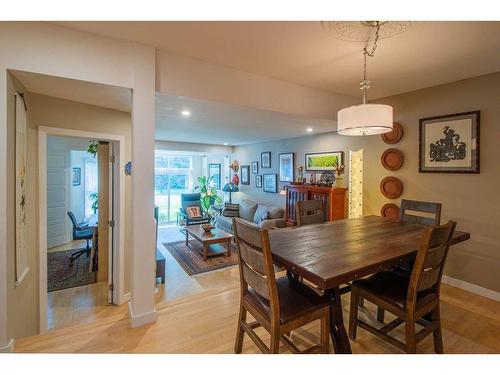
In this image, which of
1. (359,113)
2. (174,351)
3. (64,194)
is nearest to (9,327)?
(174,351)

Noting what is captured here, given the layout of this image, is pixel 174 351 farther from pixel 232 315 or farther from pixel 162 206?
pixel 162 206

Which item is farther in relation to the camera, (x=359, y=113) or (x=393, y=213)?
(x=393, y=213)

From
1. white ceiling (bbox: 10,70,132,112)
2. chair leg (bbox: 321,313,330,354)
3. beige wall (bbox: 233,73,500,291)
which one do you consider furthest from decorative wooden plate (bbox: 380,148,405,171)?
white ceiling (bbox: 10,70,132,112)

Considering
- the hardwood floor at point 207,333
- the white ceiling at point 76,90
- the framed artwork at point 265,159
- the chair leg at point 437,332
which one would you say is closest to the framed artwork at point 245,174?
the framed artwork at point 265,159

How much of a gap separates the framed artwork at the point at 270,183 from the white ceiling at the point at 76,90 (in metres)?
3.71

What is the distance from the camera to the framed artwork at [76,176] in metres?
6.06

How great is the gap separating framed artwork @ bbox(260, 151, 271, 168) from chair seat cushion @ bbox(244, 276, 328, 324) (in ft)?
14.5

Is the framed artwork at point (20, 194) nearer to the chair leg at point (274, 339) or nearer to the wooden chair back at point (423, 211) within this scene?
the chair leg at point (274, 339)

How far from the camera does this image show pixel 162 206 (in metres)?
8.14

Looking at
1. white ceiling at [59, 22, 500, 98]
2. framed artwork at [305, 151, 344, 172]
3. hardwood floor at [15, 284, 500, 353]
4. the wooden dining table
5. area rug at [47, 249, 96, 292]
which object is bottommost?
area rug at [47, 249, 96, 292]

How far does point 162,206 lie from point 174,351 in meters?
6.81

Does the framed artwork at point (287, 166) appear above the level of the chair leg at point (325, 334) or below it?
above

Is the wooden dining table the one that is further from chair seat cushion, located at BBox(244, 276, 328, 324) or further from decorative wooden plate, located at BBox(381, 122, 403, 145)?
Answer: decorative wooden plate, located at BBox(381, 122, 403, 145)

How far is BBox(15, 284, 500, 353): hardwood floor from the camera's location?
70.8 inches
